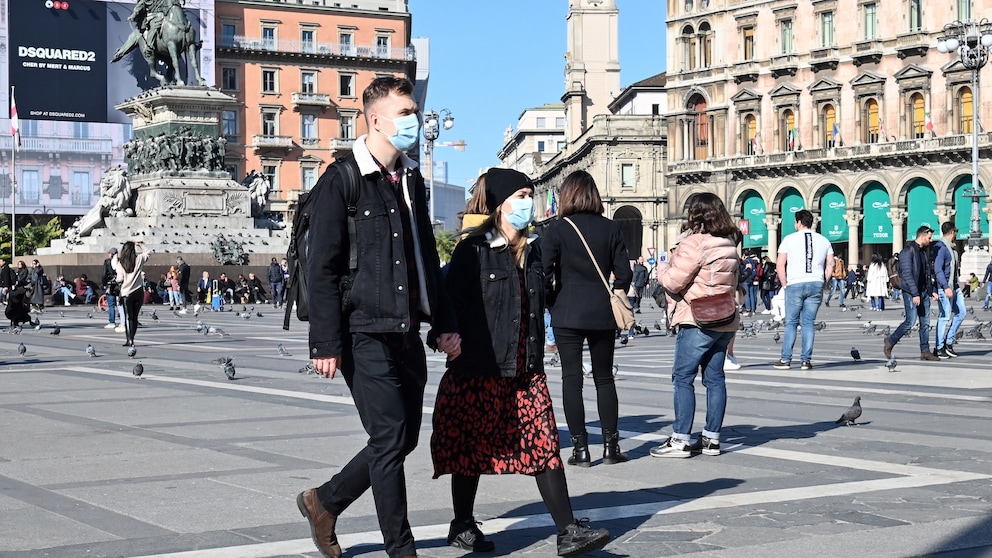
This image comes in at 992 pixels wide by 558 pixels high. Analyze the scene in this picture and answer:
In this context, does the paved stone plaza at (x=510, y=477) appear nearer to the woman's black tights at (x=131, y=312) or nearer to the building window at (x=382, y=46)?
the woman's black tights at (x=131, y=312)

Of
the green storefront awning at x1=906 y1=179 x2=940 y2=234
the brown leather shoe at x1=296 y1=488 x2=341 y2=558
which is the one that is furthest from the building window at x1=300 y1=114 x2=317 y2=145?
the brown leather shoe at x1=296 y1=488 x2=341 y2=558

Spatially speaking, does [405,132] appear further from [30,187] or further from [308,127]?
[30,187]

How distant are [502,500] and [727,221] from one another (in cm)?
266

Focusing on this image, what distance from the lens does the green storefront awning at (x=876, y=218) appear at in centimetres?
6538

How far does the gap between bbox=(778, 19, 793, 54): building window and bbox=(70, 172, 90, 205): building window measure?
41.8 m

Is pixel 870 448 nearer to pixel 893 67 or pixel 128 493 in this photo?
pixel 128 493

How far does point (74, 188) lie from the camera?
8550cm

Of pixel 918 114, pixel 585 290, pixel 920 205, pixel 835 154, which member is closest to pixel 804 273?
pixel 585 290

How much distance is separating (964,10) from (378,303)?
61.4m

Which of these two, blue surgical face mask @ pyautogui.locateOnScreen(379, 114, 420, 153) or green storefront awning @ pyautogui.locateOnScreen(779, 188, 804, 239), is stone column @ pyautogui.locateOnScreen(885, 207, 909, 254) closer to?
green storefront awning @ pyautogui.locateOnScreen(779, 188, 804, 239)

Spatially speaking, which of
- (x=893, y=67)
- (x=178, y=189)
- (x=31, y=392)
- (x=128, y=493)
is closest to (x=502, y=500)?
(x=128, y=493)

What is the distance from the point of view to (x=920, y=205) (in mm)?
63906

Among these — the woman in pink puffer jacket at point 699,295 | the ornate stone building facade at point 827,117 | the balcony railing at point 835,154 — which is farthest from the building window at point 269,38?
the woman in pink puffer jacket at point 699,295

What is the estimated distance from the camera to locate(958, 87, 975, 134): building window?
6247cm
